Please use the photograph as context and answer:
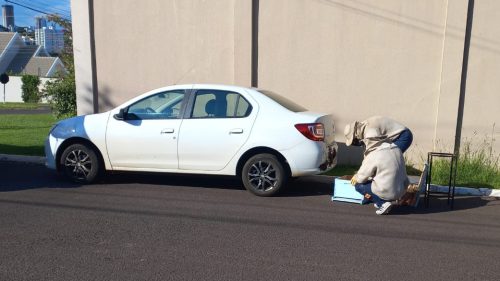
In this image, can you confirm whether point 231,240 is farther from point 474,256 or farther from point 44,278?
point 474,256

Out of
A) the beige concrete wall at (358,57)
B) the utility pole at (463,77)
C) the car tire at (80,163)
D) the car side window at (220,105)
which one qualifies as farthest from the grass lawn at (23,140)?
the utility pole at (463,77)

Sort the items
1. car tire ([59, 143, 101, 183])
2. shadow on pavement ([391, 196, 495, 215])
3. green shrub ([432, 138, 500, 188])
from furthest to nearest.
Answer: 1. green shrub ([432, 138, 500, 188])
2. car tire ([59, 143, 101, 183])
3. shadow on pavement ([391, 196, 495, 215])

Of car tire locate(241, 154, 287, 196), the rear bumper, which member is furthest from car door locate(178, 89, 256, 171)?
the rear bumper

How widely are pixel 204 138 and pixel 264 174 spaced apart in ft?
3.36

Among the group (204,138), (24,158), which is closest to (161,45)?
(24,158)

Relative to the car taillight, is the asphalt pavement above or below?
below

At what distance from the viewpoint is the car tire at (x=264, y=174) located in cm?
675

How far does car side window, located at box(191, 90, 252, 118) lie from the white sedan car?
0.01 m

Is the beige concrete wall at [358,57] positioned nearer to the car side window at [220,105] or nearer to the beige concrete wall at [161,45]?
the beige concrete wall at [161,45]

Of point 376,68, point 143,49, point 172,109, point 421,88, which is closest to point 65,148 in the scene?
point 172,109

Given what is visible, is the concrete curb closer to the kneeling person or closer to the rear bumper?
the rear bumper

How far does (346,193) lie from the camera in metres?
6.73

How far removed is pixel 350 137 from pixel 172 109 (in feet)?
8.84

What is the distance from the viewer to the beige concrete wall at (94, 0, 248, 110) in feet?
32.1
